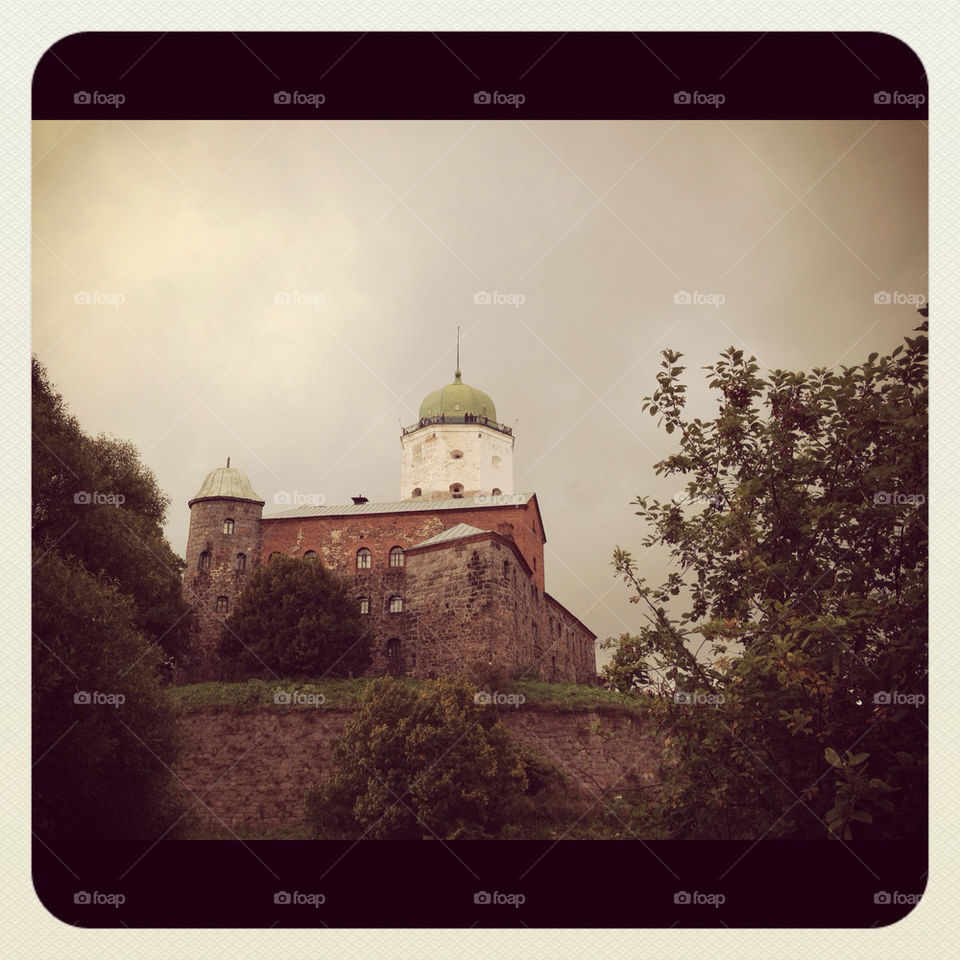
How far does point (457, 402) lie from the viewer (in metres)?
15.3

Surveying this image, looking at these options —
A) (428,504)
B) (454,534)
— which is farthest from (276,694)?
(428,504)

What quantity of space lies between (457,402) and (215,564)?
5.50m

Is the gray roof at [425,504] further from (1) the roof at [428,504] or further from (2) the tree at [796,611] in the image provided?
(2) the tree at [796,611]

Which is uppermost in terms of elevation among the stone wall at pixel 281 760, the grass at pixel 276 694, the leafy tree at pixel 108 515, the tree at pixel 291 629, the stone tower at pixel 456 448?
the stone tower at pixel 456 448

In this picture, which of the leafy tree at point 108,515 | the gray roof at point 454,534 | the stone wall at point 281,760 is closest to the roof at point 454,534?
the gray roof at point 454,534

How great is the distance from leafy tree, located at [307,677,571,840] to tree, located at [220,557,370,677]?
171 cm

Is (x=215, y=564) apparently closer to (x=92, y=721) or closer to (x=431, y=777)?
(x=431, y=777)

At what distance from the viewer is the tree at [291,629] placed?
13383 mm

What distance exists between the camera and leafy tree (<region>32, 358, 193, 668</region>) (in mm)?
8852

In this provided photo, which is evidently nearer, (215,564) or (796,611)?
(796,611)

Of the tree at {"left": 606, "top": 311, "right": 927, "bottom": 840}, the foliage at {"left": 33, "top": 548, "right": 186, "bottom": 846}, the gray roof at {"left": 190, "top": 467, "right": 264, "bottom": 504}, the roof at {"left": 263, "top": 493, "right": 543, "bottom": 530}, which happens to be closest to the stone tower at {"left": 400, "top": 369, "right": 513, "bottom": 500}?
the roof at {"left": 263, "top": 493, "right": 543, "bottom": 530}

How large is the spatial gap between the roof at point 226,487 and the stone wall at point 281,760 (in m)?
3.31

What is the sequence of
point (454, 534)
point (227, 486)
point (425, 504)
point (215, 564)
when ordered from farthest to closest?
point (425, 504), point (454, 534), point (215, 564), point (227, 486)

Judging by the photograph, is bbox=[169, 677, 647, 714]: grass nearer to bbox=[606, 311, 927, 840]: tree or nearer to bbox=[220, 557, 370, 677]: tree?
bbox=[220, 557, 370, 677]: tree
